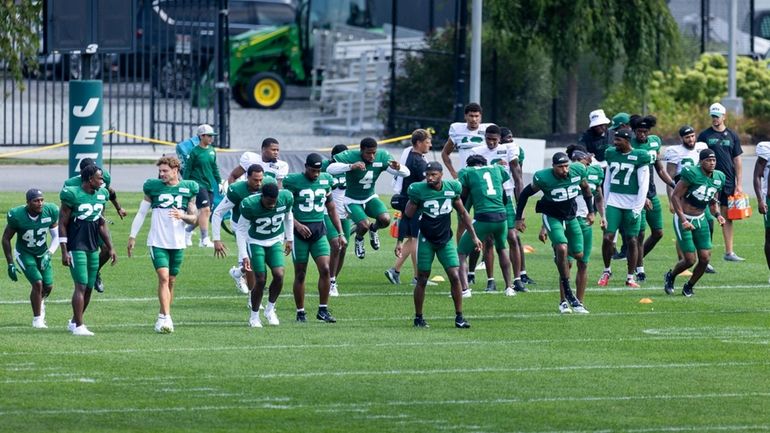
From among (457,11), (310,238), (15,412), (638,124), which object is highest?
(457,11)

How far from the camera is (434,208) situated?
16.1 metres

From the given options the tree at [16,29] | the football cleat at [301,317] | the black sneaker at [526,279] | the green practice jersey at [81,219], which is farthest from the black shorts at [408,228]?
the tree at [16,29]

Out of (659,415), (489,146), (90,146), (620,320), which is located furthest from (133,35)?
(659,415)

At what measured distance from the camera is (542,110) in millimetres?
39000

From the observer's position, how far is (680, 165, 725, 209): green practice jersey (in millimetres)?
18516

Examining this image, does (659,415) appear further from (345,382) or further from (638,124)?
(638,124)

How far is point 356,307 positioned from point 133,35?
7108mm

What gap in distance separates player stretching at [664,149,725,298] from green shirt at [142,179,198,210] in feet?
18.6

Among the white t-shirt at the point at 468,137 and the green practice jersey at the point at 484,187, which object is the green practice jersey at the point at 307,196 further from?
the white t-shirt at the point at 468,137

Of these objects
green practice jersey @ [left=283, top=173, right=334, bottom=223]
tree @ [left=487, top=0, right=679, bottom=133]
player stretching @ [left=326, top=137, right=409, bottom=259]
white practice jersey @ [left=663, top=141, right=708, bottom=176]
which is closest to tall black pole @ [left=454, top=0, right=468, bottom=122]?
tree @ [left=487, top=0, right=679, bottom=133]

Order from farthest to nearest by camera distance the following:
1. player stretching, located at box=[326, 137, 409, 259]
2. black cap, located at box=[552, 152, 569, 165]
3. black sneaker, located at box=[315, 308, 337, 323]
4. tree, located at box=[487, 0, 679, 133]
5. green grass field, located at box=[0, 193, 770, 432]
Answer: tree, located at box=[487, 0, 679, 133] < player stretching, located at box=[326, 137, 409, 259] < black cap, located at box=[552, 152, 569, 165] < black sneaker, located at box=[315, 308, 337, 323] < green grass field, located at box=[0, 193, 770, 432]

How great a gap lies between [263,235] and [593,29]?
21228 mm

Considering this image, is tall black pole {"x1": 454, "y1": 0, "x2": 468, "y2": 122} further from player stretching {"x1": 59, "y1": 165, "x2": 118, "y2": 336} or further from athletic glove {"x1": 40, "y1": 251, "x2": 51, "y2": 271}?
player stretching {"x1": 59, "y1": 165, "x2": 118, "y2": 336}

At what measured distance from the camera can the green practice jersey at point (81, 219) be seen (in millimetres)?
15562
